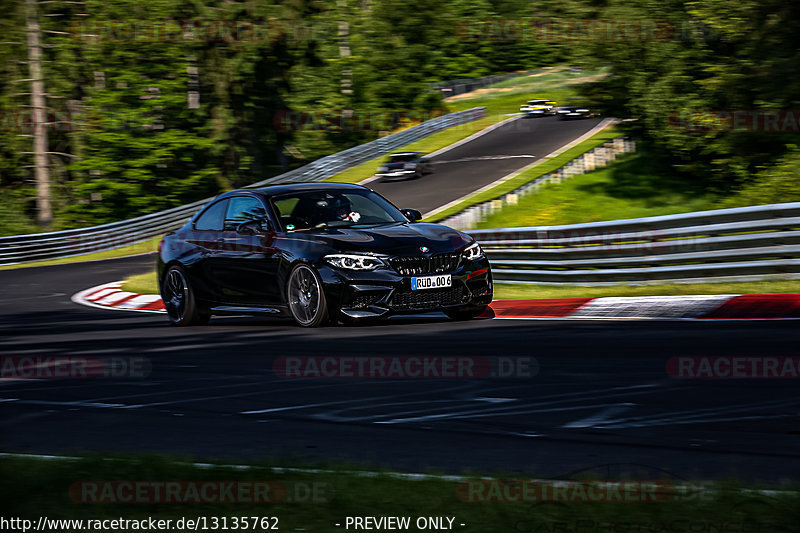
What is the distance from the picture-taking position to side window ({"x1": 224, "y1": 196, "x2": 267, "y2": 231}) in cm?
1232

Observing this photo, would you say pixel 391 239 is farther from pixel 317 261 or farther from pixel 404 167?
pixel 404 167

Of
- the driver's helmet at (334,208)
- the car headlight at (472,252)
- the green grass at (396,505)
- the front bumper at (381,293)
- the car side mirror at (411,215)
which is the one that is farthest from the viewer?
the car side mirror at (411,215)

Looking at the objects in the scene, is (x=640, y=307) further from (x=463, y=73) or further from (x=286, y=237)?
(x=463, y=73)

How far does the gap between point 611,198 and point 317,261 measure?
82.2ft

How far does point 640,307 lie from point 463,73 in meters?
72.5

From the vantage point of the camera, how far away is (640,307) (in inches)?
459

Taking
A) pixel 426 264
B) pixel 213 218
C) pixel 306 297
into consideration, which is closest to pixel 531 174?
pixel 213 218

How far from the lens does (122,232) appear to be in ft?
128

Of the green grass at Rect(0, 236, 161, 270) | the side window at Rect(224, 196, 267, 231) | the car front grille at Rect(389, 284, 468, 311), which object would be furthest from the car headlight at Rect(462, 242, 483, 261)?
the green grass at Rect(0, 236, 161, 270)

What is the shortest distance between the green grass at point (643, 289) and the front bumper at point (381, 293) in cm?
292

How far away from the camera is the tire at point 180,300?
512 inches

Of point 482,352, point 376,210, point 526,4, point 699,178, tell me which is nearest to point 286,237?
point 376,210

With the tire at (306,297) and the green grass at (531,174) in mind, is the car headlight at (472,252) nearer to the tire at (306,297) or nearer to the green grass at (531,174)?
the tire at (306,297)

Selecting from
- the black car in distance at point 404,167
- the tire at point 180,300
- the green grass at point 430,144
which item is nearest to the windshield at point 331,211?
the tire at point 180,300
